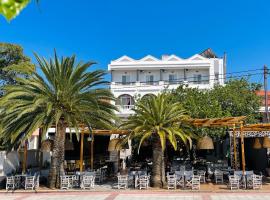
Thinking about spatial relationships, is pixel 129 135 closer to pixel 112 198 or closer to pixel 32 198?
pixel 112 198

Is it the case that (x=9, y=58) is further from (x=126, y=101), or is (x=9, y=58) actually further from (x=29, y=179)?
(x=29, y=179)

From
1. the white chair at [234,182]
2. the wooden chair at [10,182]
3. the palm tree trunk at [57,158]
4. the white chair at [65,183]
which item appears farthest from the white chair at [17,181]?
the white chair at [234,182]

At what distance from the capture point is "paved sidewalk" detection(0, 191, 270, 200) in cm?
1577

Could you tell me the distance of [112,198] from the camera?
15.9 meters

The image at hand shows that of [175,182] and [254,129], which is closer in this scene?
[175,182]

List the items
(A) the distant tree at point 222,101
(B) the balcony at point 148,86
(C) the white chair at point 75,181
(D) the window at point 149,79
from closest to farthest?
(C) the white chair at point 75,181
(A) the distant tree at point 222,101
(B) the balcony at point 148,86
(D) the window at point 149,79

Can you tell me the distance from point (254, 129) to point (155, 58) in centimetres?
2667

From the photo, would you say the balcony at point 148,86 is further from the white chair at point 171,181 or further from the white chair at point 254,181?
the white chair at point 254,181

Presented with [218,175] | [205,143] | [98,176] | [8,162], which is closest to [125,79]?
[98,176]

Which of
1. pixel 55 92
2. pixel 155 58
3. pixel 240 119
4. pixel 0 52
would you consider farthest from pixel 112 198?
pixel 155 58

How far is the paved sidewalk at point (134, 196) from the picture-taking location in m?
15.8

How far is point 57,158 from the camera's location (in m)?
19.3

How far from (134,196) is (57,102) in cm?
637

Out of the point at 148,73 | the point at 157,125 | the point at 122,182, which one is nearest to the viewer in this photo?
the point at 157,125
